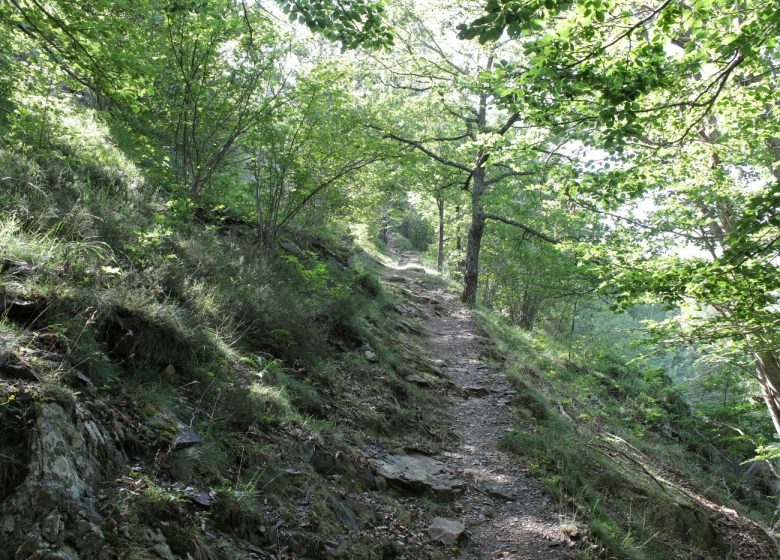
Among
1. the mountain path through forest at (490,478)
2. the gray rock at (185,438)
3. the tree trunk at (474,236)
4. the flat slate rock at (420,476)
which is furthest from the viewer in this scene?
the tree trunk at (474,236)

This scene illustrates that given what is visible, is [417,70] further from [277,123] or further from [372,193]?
[277,123]

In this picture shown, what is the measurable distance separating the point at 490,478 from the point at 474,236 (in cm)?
1128

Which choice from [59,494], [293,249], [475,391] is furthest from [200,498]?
[293,249]

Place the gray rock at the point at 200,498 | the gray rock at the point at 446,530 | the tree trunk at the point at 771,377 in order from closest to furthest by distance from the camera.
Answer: the gray rock at the point at 200,498
the gray rock at the point at 446,530
the tree trunk at the point at 771,377

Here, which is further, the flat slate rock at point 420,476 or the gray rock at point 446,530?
the flat slate rock at point 420,476

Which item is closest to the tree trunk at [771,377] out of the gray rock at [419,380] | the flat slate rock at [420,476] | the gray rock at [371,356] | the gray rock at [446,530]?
the gray rock at [419,380]

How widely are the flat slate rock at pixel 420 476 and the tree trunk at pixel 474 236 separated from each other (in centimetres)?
1121

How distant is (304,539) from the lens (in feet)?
11.7

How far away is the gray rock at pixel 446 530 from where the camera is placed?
479cm

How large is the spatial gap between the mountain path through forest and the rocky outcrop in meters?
3.57

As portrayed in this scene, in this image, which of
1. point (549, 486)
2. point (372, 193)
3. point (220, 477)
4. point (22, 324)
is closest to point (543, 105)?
point (549, 486)

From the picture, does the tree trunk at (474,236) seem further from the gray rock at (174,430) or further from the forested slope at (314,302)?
the gray rock at (174,430)

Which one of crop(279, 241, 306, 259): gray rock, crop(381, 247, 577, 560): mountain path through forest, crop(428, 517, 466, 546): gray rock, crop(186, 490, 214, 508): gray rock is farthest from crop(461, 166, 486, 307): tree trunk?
crop(186, 490, 214, 508): gray rock

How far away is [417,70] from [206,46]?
8594 millimetres
